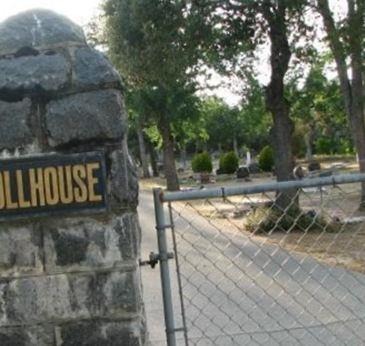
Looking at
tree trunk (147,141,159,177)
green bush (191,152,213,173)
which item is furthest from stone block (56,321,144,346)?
tree trunk (147,141,159,177)

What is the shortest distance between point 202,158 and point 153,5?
96.5ft

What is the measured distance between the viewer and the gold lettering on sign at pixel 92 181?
10.0ft

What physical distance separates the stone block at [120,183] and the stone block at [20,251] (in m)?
0.38

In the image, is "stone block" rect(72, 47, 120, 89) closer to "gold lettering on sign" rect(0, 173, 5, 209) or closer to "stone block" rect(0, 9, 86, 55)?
"stone block" rect(0, 9, 86, 55)

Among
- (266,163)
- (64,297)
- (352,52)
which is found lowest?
(266,163)

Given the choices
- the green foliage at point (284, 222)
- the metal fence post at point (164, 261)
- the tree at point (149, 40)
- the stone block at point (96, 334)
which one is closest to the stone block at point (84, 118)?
the metal fence post at point (164, 261)

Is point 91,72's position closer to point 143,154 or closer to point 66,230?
point 66,230

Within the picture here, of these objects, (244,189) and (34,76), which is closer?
(34,76)

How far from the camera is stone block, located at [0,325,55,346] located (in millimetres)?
3082

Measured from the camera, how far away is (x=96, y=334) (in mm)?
A: 3090

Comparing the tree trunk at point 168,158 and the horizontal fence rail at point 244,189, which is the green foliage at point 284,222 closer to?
the horizontal fence rail at point 244,189

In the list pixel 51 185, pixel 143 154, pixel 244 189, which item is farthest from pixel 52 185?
pixel 143 154

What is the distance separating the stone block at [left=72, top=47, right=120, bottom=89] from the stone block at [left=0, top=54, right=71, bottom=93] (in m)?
A: 0.05

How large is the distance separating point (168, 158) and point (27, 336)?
96.0ft
